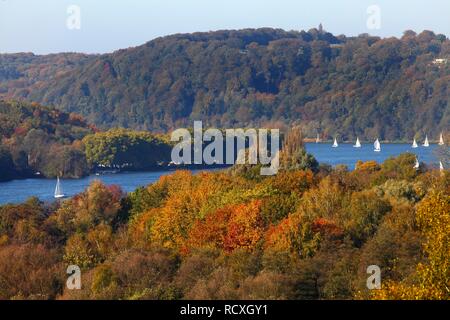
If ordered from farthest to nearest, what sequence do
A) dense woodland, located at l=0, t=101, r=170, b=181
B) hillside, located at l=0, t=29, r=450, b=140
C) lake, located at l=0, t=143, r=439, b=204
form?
hillside, located at l=0, t=29, r=450, b=140, dense woodland, located at l=0, t=101, r=170, b=181, lake, located at l=0, t=143, r=439, b=204

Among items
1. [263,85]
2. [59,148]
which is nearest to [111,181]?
[59,148]

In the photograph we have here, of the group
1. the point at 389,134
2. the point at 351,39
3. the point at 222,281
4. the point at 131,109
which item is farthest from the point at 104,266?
the point at 351,39

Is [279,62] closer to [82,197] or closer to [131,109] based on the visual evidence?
[131,109]

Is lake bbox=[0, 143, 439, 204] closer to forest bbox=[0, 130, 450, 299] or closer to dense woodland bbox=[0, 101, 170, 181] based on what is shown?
dense woodland bbox=[0, 101, 170, 181]

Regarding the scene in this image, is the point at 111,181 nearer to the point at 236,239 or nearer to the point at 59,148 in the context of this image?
the point at 59,148

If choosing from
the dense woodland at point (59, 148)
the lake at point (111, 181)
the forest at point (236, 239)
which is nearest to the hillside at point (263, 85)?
the lake at point (111, 181)

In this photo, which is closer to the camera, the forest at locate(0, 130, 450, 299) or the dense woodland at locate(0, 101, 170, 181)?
the forest at locate(0, 130, 450, 299)

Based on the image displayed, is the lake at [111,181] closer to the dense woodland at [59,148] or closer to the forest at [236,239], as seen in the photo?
the dense woodland at [59,148]

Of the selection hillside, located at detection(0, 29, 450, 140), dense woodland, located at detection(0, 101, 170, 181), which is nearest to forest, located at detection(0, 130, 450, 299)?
dense woodland, located at detection(0, 101, 170, 181)
